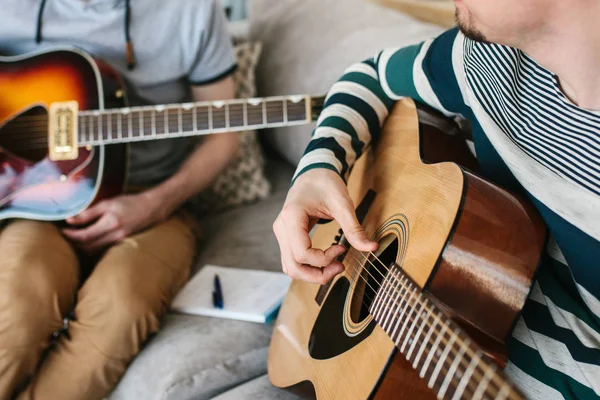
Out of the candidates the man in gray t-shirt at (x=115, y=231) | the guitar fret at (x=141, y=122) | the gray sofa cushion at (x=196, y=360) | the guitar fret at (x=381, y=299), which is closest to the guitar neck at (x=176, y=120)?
the guitar fret at (x=141, y=122)

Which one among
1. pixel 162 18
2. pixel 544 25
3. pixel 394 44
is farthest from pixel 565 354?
pixel 162 18

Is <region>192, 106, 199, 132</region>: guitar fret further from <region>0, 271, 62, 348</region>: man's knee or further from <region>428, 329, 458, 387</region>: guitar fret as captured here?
<region>428, 329, 458, 387</region>: guitar fret

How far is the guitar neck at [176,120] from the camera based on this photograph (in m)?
1.10

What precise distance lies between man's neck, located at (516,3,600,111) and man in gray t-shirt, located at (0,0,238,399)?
77cm

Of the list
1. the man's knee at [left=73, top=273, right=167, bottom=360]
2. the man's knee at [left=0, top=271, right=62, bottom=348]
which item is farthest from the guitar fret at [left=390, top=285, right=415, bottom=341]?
the man's knee at [left=0, top=271, right=62, bottom=348]

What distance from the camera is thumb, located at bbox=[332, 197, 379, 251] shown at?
0.72 m

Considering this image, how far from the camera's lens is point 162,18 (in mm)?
1275

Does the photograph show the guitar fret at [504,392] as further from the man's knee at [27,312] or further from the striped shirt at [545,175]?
the man's knee at [27,312]

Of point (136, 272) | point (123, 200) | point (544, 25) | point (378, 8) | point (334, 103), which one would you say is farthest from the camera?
point (378, 8)

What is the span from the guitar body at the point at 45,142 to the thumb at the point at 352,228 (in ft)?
1.99

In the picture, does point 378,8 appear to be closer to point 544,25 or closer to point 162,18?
point 162,18

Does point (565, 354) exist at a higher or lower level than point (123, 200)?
higher

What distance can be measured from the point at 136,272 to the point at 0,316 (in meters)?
0.24

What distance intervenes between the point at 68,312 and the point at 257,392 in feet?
1.35
